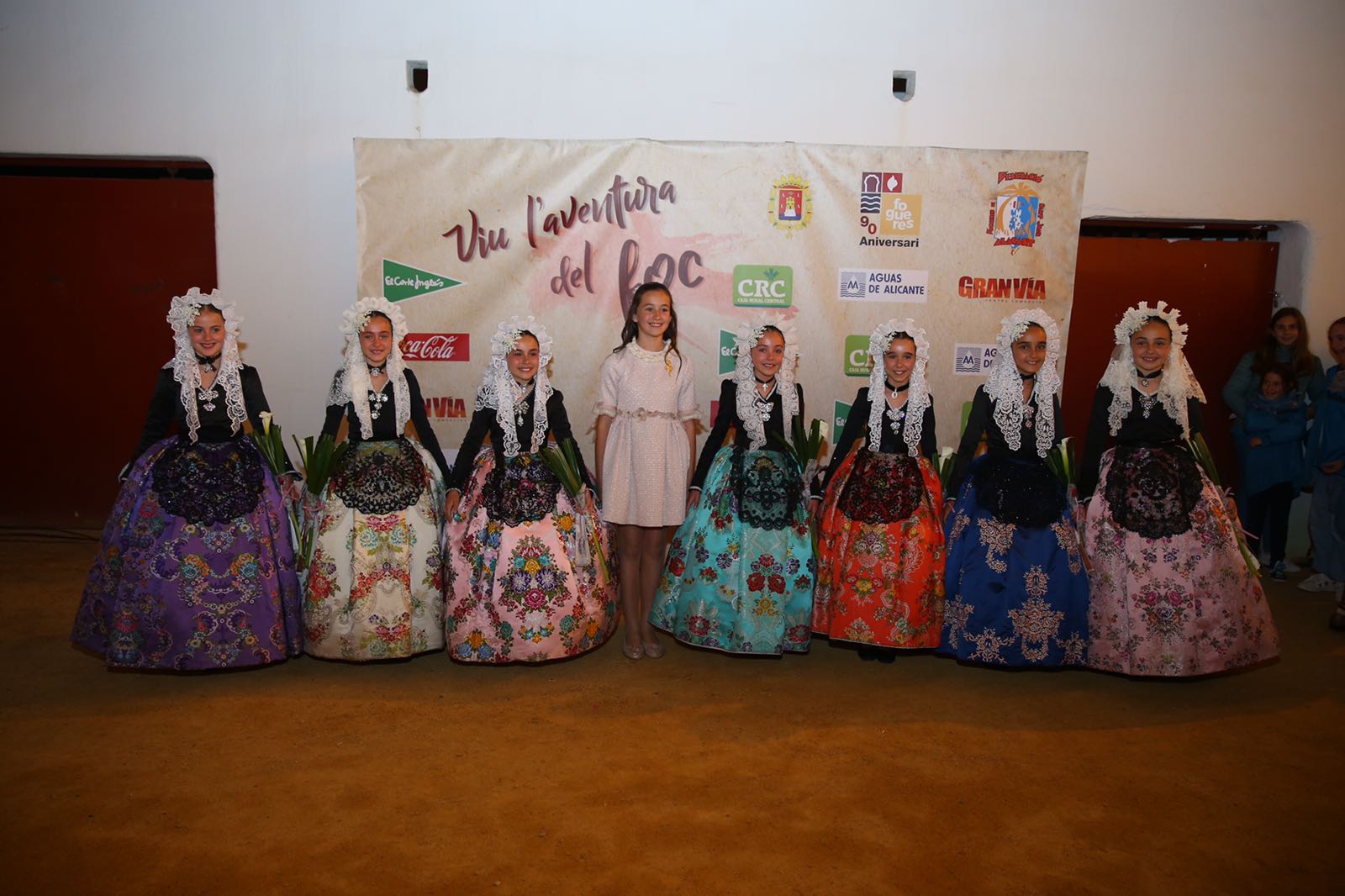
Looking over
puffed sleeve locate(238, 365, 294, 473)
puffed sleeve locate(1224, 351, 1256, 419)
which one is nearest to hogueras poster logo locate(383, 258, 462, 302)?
puffed sleeve locate(238, 365, 294, 473)

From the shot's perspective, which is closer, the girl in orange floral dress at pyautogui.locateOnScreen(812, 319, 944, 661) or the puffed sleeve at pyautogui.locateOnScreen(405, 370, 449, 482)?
the girl in orange floral dress at pyautogui.locateOnScreen(812, 319, 944, 661)

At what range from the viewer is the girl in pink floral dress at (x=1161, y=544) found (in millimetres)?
4008

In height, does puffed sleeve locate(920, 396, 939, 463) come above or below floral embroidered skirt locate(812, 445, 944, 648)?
above

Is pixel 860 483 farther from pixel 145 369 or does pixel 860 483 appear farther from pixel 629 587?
pixel 145 369

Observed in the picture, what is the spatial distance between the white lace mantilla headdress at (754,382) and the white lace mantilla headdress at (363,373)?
1.53 metres

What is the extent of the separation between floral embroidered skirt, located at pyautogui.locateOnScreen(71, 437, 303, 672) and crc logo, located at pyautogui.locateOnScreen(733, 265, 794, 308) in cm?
286

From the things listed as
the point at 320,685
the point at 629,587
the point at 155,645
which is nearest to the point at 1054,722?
the point at 629,587

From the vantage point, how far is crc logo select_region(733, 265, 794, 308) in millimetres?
5496

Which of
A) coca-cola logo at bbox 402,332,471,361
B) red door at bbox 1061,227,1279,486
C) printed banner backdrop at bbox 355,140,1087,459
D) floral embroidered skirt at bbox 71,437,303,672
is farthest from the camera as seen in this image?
red door at bbox 1061,227,1279,486

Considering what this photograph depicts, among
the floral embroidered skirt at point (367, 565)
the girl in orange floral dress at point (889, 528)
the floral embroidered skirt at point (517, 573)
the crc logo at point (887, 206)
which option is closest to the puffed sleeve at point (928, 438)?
the girl in orange floral dress at point (889, 528)

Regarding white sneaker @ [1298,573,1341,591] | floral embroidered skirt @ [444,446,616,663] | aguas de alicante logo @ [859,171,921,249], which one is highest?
aguas de alicante logo @ [859,171,921,249]

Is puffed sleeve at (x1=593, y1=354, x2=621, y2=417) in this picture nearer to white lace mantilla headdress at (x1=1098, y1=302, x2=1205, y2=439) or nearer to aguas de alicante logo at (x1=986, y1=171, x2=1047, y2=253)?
white lace mantilla headdress at (x1=1098, y1=302, x2=1205, y2=439)

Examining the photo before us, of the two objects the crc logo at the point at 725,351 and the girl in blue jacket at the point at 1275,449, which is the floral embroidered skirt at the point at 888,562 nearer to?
the crc logo at the point at 725,351

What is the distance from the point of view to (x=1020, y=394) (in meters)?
4.12
